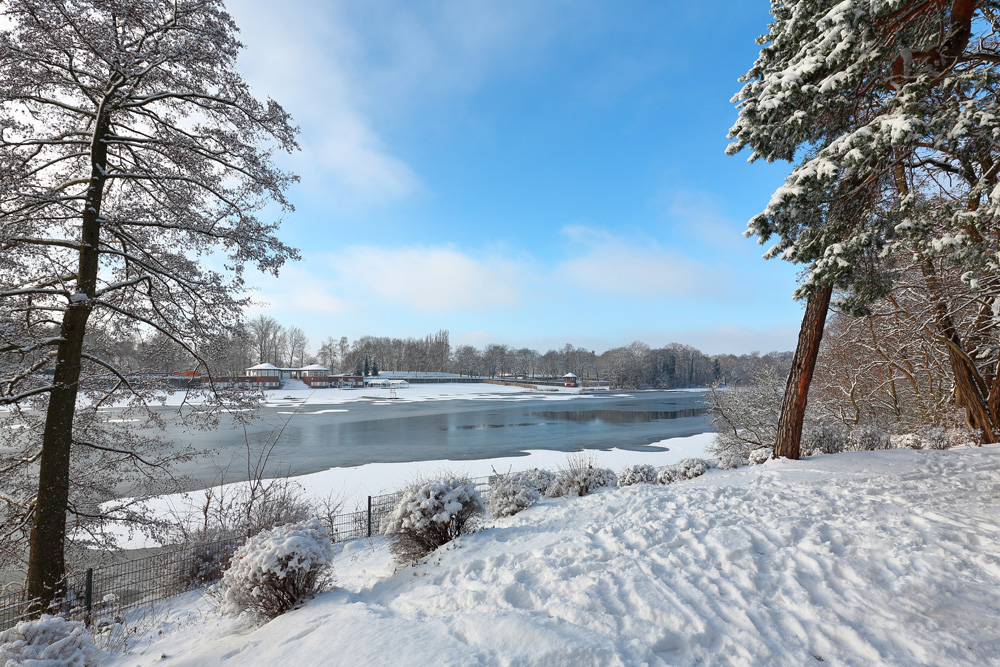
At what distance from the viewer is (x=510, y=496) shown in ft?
29.2

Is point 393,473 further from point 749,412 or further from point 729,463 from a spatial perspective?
point 749,412

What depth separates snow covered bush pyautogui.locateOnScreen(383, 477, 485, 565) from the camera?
5535 mm

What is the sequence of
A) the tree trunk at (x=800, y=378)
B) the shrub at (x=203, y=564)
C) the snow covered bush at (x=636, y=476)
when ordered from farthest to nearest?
1. the snow covered bush at (x=636, y=476)
2. the tree trunk at (x=800, y=378)
3. the shrub at (x=203, y=564)

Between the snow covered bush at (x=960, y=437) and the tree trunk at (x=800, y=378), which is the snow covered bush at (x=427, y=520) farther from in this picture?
the snow covered bush at (x=960, y=437)

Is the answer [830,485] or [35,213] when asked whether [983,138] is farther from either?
[35,213]

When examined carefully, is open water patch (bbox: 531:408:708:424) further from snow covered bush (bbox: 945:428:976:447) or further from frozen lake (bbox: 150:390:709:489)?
snow covered bush (bbox: 945:428:976:447)

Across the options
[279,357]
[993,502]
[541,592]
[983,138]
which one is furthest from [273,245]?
[279,357]

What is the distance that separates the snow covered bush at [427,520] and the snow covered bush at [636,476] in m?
5.30

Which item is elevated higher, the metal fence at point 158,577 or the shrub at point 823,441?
the shrub at point 823,441

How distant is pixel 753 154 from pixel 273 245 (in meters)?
8.17

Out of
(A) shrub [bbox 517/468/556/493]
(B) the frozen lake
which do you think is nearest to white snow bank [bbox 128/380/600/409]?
(B) the frozen lake

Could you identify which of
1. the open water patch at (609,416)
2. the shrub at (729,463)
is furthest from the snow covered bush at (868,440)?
the open water patch at (609,416)

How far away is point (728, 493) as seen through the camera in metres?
6.65

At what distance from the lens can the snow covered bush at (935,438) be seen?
1066cm
